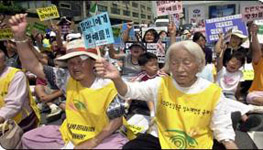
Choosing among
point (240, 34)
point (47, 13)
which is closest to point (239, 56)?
point (240, 34)

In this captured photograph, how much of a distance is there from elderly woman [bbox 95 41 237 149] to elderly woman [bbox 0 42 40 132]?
1.15 meters

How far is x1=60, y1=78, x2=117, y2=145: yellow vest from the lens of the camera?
2455mm

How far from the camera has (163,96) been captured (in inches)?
95.7

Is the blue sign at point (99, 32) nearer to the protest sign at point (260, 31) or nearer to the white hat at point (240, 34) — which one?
the protest sign at point (260, 31)

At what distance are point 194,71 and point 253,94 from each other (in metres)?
2.63

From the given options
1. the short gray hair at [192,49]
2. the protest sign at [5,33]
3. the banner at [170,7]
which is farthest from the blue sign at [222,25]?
the short gray hair at [192,49]

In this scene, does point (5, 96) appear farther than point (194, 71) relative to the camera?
Yes

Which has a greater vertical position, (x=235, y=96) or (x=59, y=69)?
(x=59, y=69)

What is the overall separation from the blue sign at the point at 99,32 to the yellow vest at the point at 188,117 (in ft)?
2.17

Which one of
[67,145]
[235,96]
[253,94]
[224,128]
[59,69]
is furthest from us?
[235,96]

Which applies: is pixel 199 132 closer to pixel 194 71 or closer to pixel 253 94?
pixel 194 71

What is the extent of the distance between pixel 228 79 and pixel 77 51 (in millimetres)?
3180

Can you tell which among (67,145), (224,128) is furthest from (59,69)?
(224,128)

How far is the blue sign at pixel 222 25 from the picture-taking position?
6191mm
